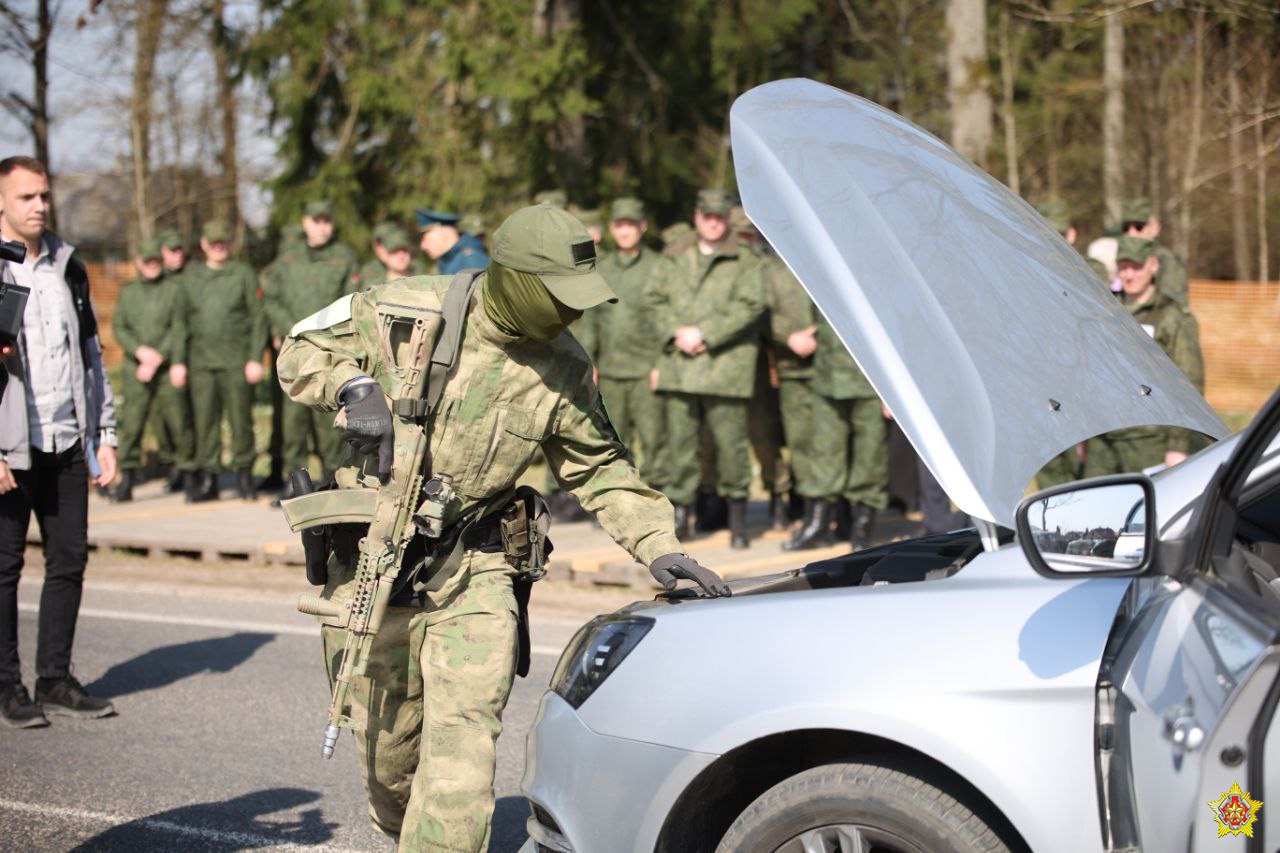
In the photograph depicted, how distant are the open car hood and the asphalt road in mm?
2332

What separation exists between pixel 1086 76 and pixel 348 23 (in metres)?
15.3

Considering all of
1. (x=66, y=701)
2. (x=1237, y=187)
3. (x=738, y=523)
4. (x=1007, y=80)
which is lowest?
(x=66, y=701)

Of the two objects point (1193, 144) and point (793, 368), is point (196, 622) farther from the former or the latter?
point (1193, 144)

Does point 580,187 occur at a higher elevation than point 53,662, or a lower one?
higher

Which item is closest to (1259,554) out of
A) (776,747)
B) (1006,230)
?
(1006,230)

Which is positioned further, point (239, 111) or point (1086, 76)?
point (239, 111)

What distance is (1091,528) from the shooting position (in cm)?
250

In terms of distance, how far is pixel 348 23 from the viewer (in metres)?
19.5

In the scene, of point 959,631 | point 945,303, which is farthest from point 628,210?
point 959,631

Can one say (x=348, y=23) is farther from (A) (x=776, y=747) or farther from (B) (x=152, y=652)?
(A) (x=776, y=747)

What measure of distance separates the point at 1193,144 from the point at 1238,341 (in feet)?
11.2

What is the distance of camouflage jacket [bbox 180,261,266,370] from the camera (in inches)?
463

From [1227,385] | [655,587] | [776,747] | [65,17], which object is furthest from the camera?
[65,17]

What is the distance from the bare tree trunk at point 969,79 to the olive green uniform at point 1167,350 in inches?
227
